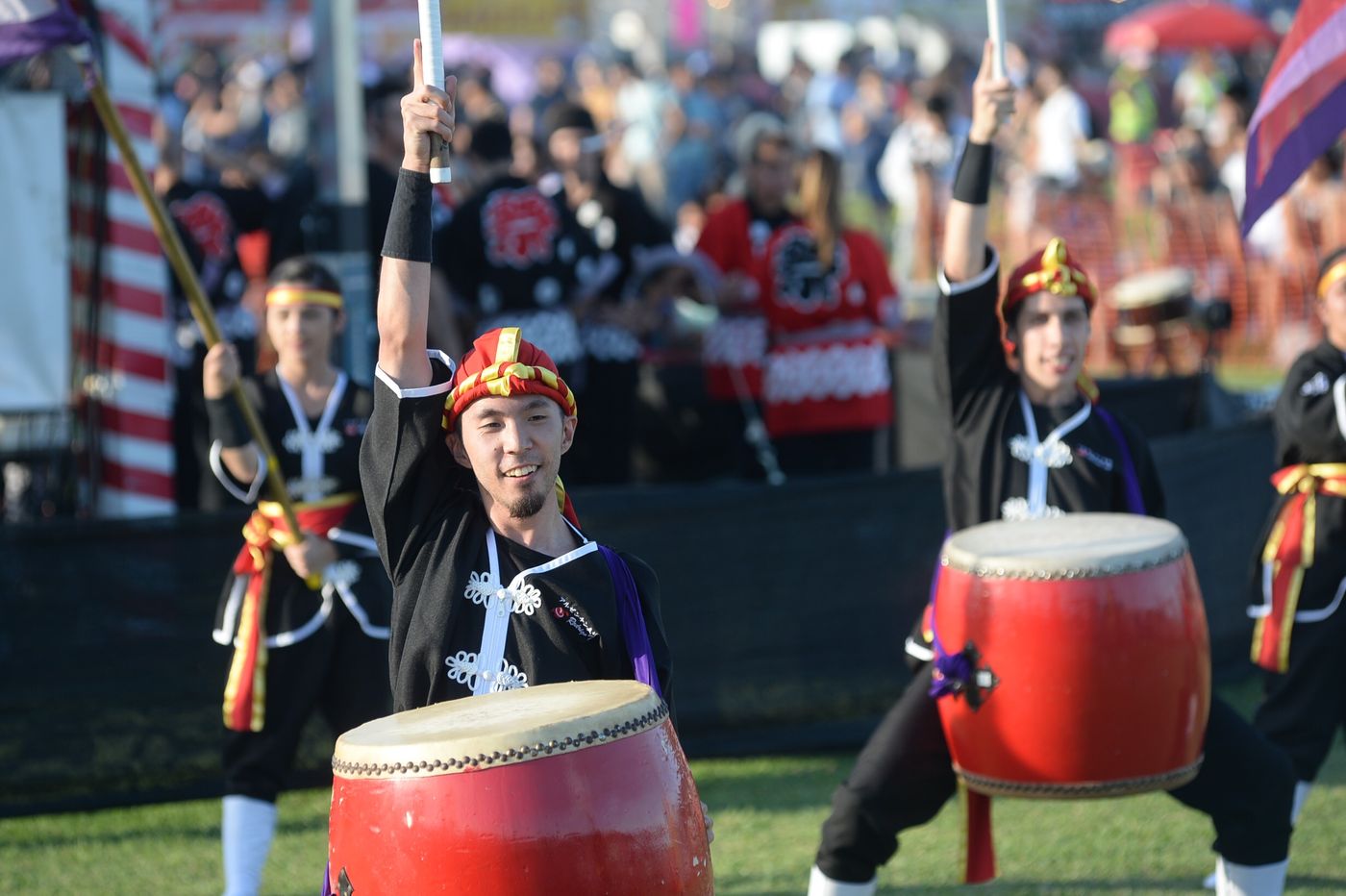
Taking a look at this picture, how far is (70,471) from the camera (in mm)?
6586

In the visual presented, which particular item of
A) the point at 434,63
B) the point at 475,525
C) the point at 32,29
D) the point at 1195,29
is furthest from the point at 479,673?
the point at 1195,29

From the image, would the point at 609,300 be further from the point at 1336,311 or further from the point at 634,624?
the point at 634,624

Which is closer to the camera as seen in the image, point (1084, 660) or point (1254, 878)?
point (1084, 660)

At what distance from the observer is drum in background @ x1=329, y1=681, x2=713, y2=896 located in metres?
2.67

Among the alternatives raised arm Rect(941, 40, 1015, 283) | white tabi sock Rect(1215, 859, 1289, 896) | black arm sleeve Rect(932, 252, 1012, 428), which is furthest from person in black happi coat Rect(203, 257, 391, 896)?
white tabi sock Rect(1215, 859, 1289, 896)

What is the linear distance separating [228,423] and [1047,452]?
198 centimetres

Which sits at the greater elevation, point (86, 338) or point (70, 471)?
point (86, 338)

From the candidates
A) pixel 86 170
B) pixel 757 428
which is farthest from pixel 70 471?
pixel 757 428

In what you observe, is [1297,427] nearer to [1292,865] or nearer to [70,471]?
[1292,865]

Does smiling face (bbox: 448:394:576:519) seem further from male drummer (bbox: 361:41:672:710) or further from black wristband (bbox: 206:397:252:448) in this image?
black wristband (bbox: 206:397:252:448)

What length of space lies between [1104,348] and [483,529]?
11.3 metres

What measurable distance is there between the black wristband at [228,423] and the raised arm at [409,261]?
1543 mm

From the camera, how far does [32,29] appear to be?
160 inches

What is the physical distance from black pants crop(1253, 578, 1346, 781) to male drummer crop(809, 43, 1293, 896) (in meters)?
0.89
